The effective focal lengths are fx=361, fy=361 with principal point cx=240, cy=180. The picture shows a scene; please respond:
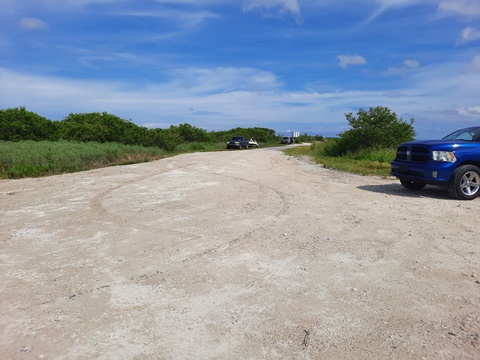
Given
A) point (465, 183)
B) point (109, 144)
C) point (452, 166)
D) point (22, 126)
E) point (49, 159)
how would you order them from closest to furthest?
point (452, 166), point (465, 183), point (49, 159), point (109, 144), point (22, 126)

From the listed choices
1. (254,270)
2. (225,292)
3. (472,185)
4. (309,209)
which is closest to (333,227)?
(309,209)

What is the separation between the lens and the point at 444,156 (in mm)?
8445

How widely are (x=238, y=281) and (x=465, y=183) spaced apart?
23.4ft

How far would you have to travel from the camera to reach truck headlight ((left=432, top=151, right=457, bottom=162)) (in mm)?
8414

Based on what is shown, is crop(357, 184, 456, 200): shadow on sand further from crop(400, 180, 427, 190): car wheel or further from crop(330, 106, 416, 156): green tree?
crop(330, 106, 416, 156): green tree

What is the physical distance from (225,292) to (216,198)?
477cm

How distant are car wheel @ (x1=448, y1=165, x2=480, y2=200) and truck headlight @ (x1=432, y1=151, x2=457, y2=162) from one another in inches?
11.0

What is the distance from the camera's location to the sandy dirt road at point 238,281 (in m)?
2.80

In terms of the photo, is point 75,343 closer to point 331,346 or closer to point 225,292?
point 225,292

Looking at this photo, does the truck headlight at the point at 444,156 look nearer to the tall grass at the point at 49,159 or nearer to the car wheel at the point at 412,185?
the car wheel at the point at 412,185

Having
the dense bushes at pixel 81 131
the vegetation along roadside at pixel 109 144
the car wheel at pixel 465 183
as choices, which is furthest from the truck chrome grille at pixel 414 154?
the dense bushes at pixel 81 131

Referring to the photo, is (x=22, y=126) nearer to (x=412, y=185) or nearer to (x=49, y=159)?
(x=49, y=159)

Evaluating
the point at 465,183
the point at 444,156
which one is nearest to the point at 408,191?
the point at 465,183

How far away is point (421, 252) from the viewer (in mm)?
4812
